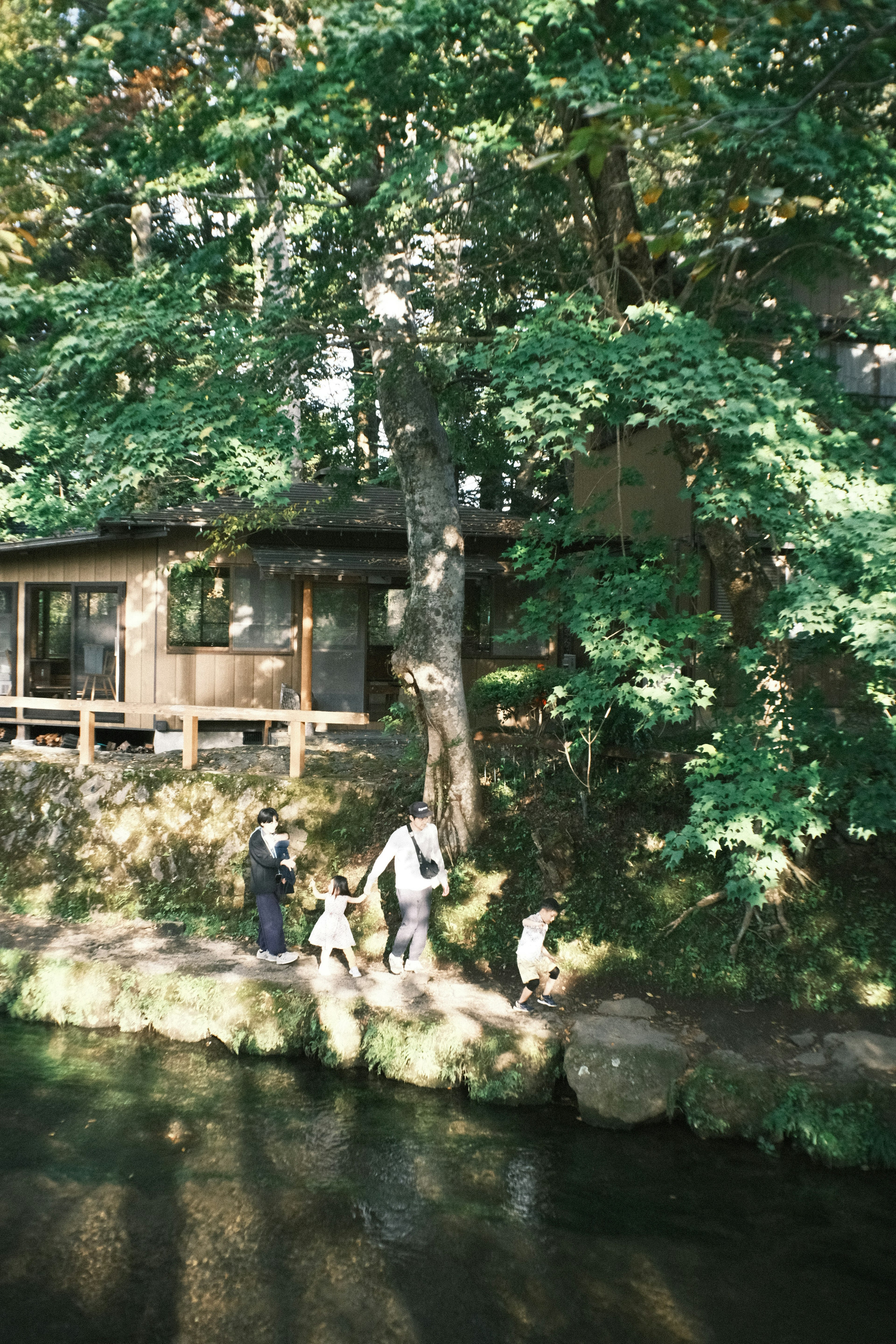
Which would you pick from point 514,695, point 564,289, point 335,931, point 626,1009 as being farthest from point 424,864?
point 564,289

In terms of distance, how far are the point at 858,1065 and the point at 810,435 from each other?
5.00 m

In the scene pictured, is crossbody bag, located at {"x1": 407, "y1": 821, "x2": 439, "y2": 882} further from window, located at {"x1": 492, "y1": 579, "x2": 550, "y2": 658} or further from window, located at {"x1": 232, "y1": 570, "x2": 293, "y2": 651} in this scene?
window, located at {"x1": 492, "y1": 579, "x2": 550, "y2": 658}

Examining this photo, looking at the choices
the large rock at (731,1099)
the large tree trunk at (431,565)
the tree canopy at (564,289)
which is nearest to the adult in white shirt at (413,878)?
the large tree trunk at (431,565)

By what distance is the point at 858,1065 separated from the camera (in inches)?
316

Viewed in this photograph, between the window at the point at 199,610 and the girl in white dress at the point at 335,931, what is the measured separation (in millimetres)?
7425

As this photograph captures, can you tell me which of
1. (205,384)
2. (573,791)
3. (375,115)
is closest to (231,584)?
(205,384)

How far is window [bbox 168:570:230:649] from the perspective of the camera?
16109mm

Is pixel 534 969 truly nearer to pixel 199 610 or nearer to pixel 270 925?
pixel 270 925

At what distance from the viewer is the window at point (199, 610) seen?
16109mm

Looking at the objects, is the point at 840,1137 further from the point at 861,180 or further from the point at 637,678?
the point at 861,180

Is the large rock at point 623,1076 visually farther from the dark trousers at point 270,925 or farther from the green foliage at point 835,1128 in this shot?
the dark trousers at point 270,925

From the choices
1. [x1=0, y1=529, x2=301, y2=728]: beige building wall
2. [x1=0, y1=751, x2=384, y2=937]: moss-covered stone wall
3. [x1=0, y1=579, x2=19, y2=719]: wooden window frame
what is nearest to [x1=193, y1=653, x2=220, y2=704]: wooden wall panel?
[x1=0, y1=529, x2=301, y2=728]: beige building wall

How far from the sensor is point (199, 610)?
16.3m

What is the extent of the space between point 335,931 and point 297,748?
9.44ft
